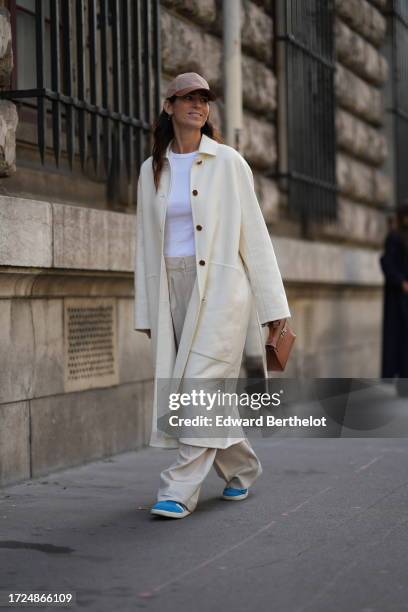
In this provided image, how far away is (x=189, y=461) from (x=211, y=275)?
2.34 ft

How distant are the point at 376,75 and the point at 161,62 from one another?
5378 millimetres

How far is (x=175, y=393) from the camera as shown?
509 cm

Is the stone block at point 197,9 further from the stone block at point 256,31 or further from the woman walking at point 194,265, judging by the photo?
the woman walking at point 194,265

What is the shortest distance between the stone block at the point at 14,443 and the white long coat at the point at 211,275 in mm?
945

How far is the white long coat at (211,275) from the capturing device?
16.7ft

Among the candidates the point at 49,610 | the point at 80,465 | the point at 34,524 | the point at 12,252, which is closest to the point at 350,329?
the point at 80,465

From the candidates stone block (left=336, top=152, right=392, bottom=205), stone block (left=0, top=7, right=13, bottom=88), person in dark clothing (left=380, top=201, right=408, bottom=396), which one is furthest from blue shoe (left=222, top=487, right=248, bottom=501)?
stone block (left=336, top=152, right=392, bottom=205)

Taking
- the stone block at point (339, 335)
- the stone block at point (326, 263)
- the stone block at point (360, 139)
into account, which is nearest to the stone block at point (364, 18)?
the stone block at point (360, 139)

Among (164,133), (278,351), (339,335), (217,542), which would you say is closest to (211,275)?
(278,351)

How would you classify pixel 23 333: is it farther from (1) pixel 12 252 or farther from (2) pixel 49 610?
(2) pixel 49 610

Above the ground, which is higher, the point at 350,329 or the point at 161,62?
the point at 161,62

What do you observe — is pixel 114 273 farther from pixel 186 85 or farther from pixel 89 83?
pixel 186 85

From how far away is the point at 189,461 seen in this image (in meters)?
5.03

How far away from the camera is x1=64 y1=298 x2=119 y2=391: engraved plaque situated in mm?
6590
